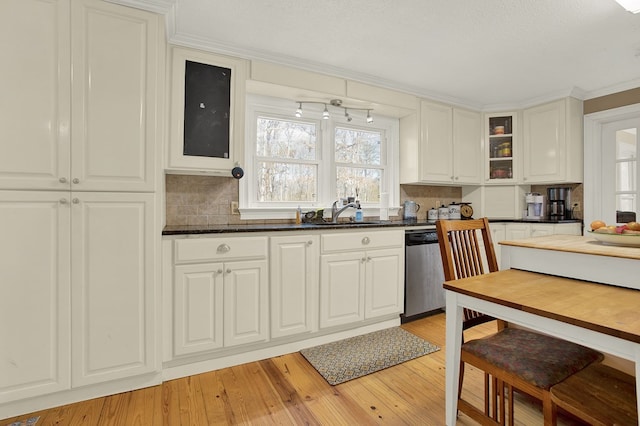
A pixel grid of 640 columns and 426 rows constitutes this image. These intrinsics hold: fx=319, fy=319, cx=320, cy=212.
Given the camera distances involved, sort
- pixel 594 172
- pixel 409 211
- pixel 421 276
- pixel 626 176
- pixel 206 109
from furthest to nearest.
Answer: pixel 409 211
pixel 594 172
pixel 626 176
pixel 421 276
pixel 206 109

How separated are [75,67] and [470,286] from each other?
7.48 feet

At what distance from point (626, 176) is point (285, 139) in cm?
359

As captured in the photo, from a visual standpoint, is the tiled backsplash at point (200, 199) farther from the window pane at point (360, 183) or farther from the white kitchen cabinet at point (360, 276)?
the window pane at point (360, 183)

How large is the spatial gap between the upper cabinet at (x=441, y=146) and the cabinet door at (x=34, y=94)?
299 centimetres

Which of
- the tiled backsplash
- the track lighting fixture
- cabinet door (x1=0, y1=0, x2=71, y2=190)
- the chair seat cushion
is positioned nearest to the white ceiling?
the track lighting fixture

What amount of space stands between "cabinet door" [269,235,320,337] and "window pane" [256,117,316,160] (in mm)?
1045

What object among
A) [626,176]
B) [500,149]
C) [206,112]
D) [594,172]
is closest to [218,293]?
[206,112]

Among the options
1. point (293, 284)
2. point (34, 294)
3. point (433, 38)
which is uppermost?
point (433, 38)

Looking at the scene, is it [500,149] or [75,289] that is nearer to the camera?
[75,289]

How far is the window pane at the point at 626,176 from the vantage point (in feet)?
10.8

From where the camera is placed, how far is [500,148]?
390cm

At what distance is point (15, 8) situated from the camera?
64.0 inches

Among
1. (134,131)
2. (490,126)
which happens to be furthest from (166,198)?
(490,126)

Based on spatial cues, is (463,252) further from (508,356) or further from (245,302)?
(245,302)
